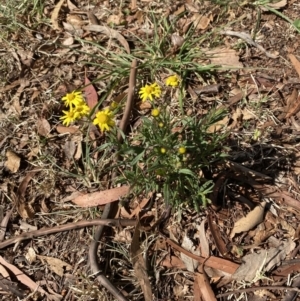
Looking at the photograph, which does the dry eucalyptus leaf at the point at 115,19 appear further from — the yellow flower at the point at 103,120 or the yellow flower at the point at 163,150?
the yellow flower at the point at 163,150

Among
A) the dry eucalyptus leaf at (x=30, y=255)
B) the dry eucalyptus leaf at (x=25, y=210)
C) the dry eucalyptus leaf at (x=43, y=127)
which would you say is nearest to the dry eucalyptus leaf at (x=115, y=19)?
the dry eucalyptus leaf at (x=43, y=127)

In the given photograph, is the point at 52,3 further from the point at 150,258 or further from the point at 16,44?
the point at 150,258

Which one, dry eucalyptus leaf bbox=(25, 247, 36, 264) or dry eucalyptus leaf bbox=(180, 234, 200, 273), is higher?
dry eucalyptus leaf bbox=(180, 234, 200, 273)

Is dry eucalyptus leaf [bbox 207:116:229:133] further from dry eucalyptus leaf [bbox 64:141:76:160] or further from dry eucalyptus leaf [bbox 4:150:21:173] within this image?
dry eucalyptus leaf [bbox 4:150:21:173]

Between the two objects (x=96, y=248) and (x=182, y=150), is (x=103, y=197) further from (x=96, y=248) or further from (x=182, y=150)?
(x=182, y=150)

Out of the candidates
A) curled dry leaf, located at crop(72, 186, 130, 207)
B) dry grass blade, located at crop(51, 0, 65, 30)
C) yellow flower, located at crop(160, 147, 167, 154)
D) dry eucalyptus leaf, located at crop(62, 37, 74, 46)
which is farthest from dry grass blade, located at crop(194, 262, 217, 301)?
dry grass blade, located at crop(51, 0, 65, 30)
